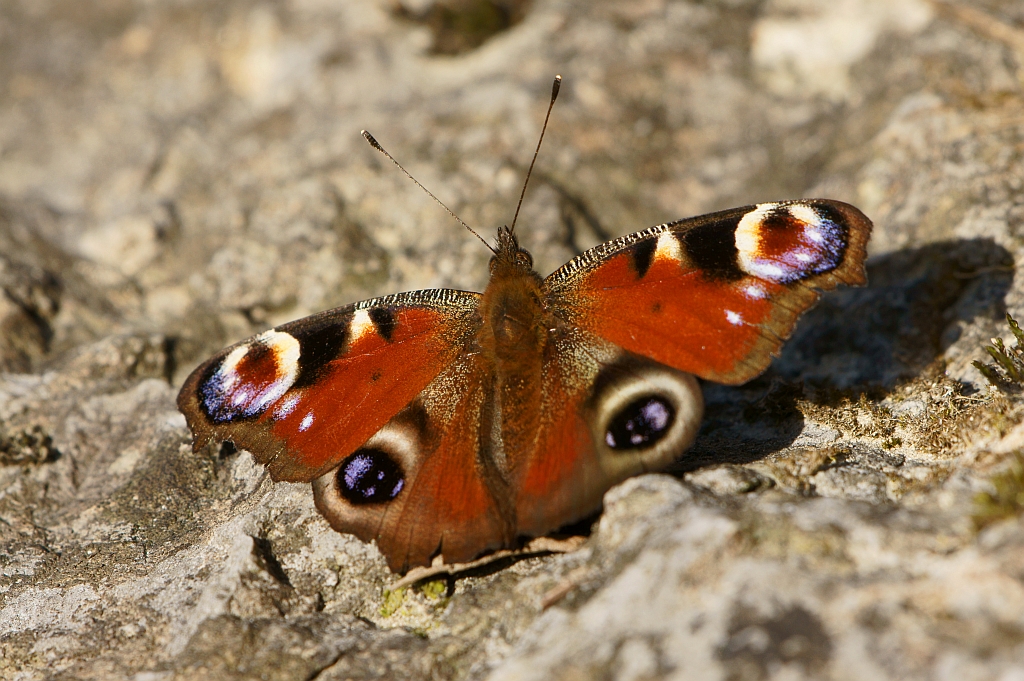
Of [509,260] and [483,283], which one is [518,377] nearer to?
[509,260]

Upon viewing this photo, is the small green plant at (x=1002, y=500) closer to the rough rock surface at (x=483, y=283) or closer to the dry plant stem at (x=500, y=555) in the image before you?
the rough rock surface at (x=483, y=283)

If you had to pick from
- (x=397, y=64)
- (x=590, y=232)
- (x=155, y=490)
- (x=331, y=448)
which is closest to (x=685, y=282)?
(x=331, y=448)

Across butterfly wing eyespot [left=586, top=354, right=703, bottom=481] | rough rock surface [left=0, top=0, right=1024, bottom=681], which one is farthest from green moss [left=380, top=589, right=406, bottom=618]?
butterfly wing eyespot [left=586, top=354, right=703, bottom=481]

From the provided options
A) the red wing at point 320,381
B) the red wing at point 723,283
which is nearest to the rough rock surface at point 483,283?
the red wing at point 320,381

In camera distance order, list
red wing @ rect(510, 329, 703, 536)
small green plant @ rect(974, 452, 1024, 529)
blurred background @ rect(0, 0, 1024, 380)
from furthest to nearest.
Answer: blurred background @ rect(0, 0, 1024, 380), red wing @ rect(510, 329, 703, 536), small green plant @ rect(974, 452, 1024, 529)

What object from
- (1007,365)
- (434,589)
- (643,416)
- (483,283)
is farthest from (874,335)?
(434,589)

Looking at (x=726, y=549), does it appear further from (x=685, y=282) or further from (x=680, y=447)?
(x=685, y=282)

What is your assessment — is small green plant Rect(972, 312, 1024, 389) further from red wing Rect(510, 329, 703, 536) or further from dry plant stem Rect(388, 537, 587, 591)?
dry plant stem Rect(388, 537, 587, 591)
